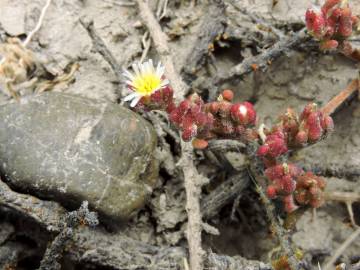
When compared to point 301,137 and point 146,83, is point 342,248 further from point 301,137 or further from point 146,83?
point 146,83

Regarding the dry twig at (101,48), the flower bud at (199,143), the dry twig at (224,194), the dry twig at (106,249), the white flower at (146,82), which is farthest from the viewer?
the dry twig at (101,48)

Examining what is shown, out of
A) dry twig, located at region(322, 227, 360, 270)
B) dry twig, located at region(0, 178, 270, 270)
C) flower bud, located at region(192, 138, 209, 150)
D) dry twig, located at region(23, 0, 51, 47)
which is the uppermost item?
dry twig, located at region(23, 0, 51, 47)

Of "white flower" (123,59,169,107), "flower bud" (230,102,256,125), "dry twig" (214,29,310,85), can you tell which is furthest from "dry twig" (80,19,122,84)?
"flower bud" (230,102,256,125)

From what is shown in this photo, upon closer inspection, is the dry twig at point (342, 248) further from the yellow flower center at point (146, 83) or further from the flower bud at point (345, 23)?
the yellow flower center at point (146, 83)

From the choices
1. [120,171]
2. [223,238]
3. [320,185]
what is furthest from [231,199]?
[120,171]

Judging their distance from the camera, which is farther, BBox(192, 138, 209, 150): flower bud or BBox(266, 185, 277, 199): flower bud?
BBox(192, 138, 209, 150): flower bud

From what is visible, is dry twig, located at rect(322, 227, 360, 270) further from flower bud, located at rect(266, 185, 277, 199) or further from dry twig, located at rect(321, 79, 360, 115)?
dry twig, located at rect(321, 79, 360, 115)

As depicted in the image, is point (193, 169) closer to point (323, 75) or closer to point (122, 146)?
point (122, 146)

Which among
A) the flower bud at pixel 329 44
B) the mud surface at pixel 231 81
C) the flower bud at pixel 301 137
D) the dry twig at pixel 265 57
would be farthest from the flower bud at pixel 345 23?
the flower bud at pixel 301 137
